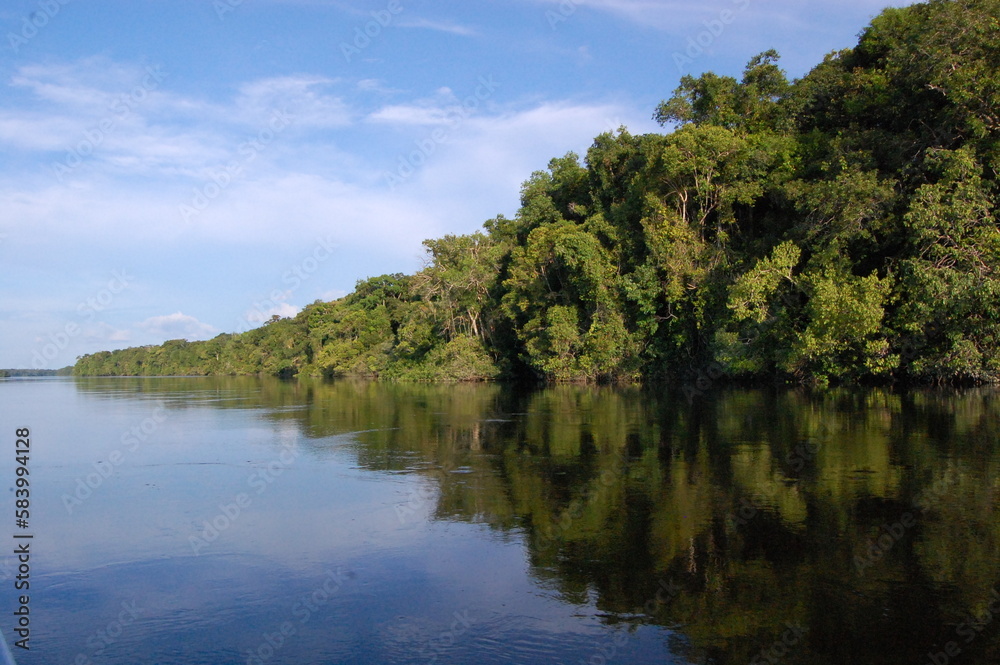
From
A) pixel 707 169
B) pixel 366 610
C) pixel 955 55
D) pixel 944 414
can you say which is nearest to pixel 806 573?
pixel 366 610

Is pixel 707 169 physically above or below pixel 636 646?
above

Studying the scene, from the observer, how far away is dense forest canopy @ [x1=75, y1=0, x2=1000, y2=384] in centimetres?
2283

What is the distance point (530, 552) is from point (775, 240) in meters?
29.4

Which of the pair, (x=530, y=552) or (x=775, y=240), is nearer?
(x=530, y=552)

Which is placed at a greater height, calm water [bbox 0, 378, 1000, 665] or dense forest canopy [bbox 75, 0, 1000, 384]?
dense forest canopy [bbox 75, 0, 1000, 384]

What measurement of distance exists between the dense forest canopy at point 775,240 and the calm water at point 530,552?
1071 cm

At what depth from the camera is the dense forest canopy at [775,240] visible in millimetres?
22828

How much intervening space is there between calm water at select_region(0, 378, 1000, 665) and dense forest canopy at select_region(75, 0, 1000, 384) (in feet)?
35.1

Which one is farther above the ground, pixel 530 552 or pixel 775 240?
pixel 775 240

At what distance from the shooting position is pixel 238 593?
6215 millimetres

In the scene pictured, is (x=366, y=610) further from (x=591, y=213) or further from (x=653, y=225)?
(x=591, y=213)

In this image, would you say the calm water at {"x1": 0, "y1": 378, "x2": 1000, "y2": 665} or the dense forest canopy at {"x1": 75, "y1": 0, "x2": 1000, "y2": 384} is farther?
the dense forest canopy at {"x1": 75, "y1": 0, "x2": 1000, "y2": 384}

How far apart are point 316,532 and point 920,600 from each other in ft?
A: 20.3

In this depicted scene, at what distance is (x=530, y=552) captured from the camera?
7.08 meters
